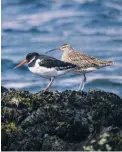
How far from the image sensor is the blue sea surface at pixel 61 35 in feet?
97.9

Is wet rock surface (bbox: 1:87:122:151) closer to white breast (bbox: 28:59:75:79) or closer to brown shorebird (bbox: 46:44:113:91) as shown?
white breast (bbox: 28:59:75:79)

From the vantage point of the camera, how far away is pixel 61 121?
12.5 meters

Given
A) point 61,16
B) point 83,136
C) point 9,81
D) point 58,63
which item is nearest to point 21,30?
point 61,16

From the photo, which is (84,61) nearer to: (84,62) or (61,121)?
(84,62)

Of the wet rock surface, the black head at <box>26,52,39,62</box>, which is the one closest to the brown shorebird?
the black head at <box>26,52,39,62</box>

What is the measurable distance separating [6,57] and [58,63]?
18665mm

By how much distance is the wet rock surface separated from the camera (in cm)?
1175

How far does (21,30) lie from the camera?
4009 cm

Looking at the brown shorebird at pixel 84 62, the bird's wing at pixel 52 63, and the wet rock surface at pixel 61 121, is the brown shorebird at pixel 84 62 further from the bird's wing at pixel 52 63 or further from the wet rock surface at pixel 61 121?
the wet rock surface at pixel 61 121

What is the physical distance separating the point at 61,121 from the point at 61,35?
86.7 feet

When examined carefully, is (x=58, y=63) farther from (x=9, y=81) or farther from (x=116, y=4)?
(x=116, y=4)

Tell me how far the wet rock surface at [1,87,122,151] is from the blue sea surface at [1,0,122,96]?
45.3ft

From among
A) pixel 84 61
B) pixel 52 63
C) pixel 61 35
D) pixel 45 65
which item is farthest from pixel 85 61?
pixel 61 35

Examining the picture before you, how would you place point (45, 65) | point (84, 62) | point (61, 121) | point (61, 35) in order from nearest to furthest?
point (61, 121)
point (45, 65)
point (84, 62)
point (61, 35)
